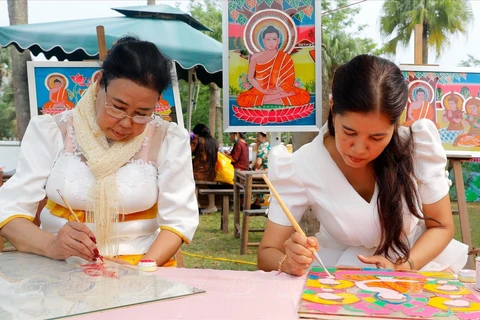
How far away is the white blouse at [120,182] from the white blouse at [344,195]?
0.28 m

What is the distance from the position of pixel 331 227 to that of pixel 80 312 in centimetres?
83

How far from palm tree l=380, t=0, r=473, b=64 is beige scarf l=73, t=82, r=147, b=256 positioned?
1484 cm

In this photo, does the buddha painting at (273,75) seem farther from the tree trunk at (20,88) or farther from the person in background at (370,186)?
the tree trunk at (20,88)

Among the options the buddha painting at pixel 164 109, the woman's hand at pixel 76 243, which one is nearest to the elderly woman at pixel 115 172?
the woman's hand at pixel 76 243

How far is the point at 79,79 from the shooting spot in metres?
3.10

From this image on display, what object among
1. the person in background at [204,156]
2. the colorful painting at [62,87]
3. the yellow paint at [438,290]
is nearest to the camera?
the yellow paint at [438,290]

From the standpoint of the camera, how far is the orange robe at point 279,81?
249 cm

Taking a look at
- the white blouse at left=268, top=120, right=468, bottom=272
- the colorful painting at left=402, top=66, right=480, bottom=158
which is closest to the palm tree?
the colorful painting at left=402, top=66, right=480, bottom=158

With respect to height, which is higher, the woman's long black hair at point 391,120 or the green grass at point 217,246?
the woman's long black hair at point 391,120

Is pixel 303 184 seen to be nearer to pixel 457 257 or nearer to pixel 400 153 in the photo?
pixel 400 153

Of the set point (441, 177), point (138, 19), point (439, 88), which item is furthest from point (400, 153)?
point (138, 19)

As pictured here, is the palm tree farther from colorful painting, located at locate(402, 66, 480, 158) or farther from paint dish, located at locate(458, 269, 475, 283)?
paint dish, located at locate(458, 269, 475, 283)

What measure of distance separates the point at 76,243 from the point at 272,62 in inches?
→ 53.8

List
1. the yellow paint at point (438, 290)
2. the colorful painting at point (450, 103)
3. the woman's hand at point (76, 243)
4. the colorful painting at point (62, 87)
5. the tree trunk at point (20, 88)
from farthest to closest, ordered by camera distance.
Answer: the tree trunk at point (20, 88) < the colorful painting at point (62, 87) < the colorful painting at point (450, 103) < the woman's hand at point (76, 243) < the yellow paint at point (438, 290)
